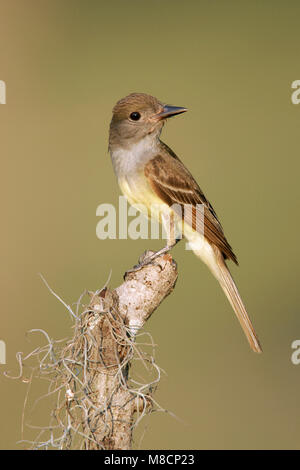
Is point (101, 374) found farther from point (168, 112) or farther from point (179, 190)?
point (168, 112)

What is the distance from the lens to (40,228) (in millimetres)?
9352

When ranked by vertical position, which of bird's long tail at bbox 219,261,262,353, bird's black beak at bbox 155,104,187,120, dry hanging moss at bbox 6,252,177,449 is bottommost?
dry hanging moss at bbox 6,252,177,449

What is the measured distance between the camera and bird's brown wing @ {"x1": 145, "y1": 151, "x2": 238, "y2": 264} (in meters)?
5.15

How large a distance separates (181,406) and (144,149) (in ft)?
10.9

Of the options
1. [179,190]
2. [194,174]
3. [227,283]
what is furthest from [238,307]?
[194,174]

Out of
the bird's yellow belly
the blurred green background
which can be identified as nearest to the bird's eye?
the bird's yellow belly

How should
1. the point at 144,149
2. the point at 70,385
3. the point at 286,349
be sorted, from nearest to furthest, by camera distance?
the point at 70,385, the point at 144,149, the point at 286,349

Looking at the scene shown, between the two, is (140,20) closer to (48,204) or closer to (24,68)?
(24,68)

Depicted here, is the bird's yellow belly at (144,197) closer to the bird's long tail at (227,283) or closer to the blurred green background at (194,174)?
the bird's long tail at (227,283)

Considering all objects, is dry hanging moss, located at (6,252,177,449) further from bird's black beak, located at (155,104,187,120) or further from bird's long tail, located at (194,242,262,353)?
bird's black beak, located at (155,104,187,120)

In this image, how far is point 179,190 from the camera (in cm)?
526

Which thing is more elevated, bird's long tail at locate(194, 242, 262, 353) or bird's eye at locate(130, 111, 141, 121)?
bird's eye at locate(130, 111, 141, 121)

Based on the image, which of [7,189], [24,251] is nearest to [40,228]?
[24,251]

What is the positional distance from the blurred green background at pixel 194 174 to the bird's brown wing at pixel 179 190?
255cm
